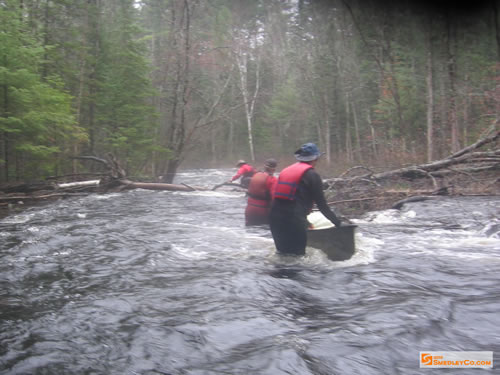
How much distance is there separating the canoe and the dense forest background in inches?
380

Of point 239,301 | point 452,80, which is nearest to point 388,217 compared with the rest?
point 239,301

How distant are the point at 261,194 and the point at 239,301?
330cm

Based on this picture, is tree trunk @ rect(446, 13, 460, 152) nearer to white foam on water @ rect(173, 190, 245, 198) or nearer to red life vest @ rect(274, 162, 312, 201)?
white foam on water @ rect(173, 190, 245, 198)

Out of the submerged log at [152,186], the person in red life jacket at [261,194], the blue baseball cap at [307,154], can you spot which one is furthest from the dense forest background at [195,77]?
the blue baseball cap at [307,154]

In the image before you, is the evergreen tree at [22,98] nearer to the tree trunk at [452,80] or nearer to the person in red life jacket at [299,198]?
the person in red life jacket at [299,198]

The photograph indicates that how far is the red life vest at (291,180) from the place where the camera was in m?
5.32

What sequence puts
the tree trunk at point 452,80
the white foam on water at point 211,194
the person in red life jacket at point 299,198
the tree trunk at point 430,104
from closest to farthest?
the person in red life jacket at point 299,198 < the white foam on water at point 211,194 < the tree trunk at point 452,80 < the tree trunk at point 430,104

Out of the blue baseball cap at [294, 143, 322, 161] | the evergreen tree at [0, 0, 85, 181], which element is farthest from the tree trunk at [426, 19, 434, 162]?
the evergreen tree at [0, 0, 85, 181]

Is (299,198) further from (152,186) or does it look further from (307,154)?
(152,186)

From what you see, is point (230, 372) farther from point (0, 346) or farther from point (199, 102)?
point (199, 102)

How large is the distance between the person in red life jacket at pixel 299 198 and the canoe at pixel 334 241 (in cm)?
13

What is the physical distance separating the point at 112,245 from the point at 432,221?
21.7 feet

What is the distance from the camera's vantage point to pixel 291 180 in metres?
5.38

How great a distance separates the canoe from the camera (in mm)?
5504
